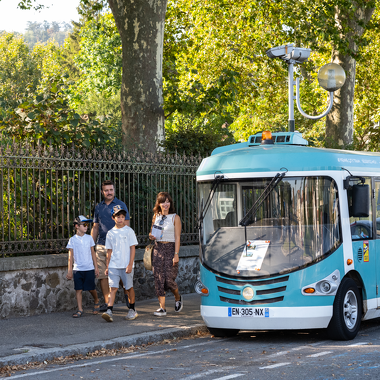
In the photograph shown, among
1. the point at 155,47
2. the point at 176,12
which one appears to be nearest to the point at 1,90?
the point at 176,12

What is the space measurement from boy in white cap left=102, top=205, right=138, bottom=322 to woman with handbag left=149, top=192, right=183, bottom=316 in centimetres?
56

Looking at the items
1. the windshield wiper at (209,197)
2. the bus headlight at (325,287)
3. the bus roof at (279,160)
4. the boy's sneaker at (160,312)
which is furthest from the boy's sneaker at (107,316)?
the bus headlight at (325,287)

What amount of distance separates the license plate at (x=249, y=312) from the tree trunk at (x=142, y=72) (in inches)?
242

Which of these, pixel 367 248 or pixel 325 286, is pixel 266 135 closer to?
pixel 367 248

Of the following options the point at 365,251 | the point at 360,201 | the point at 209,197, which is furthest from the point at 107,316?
the point at 360,201

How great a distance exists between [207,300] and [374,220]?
274 centimetres

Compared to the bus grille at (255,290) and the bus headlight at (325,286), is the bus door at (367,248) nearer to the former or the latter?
the bus headlight at (325,286)

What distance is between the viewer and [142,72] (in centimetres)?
1384

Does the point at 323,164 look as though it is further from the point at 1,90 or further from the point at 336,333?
the point at 1,90

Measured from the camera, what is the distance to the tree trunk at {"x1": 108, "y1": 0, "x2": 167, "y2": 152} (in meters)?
13.8

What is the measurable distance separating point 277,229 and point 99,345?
2.65m

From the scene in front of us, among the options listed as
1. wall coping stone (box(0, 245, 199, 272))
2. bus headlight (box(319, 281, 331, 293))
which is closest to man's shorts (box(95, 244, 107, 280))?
wall coping stone (box(0, 245, 199, 272))

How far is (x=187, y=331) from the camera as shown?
891 centimetres

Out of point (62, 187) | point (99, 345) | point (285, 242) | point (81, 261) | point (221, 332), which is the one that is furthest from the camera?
point (62, 187)
